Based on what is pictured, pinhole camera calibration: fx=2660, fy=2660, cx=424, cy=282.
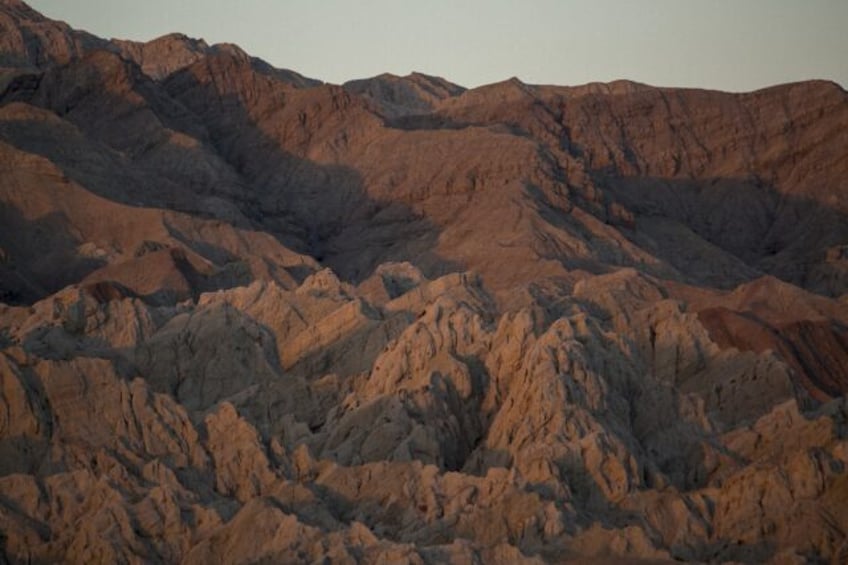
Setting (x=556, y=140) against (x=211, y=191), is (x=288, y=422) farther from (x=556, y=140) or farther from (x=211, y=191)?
(x=556, y=140)

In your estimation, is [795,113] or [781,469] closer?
[781,469]

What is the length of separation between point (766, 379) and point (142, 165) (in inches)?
2800

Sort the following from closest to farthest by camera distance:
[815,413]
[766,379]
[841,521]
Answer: [841,521] → [815,413] → [766,379]

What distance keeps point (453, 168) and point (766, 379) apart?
2684 inches

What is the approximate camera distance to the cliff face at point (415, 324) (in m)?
61.0

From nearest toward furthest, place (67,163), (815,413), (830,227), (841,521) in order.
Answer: (841,521) < (815,413) < (67,163) < (830,227)

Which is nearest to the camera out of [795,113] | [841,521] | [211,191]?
[841,521]

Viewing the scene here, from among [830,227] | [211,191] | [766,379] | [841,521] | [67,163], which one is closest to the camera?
[841,521]

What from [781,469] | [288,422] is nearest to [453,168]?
[288,422]

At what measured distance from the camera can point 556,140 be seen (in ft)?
573

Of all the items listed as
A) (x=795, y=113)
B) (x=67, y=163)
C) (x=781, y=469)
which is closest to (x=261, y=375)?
(x=781, y=469)

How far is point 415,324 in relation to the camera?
8219cm

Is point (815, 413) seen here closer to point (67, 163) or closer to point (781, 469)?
point (781, 469)

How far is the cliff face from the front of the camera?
6097cm
